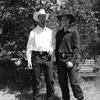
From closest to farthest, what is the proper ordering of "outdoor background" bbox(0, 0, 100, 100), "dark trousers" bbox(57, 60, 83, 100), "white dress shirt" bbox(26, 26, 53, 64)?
"dark trousers" bbox(57, 60, 83, 100) → "white dress shirt" bbox(26, 26, 53, 64) → "outdoor background" bbox(0, 0, 100, 100)

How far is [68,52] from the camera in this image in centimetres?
541

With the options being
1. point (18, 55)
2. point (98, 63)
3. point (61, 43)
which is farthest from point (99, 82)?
point (61, 43)

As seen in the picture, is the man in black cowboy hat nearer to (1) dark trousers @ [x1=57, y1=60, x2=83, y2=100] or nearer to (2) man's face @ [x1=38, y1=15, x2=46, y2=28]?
(1) dark trousers @ [x1=57, y1=60, x2=83, y2=100]

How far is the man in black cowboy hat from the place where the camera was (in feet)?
17.4

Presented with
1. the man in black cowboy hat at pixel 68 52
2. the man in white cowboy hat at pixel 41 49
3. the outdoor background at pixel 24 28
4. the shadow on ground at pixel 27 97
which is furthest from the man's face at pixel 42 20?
the shadow on ground at pixel 27 97

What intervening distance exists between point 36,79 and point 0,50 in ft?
8.04

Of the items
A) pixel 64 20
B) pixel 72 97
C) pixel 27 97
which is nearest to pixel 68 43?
pixel 64 20

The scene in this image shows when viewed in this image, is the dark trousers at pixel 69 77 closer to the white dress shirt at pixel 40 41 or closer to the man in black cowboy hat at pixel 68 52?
the man in black cowboy hat at pixel 68 52

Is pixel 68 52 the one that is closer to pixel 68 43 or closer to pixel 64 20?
pixel 68 43

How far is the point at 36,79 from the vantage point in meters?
5.59

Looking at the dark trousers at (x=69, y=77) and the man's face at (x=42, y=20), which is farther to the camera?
the man's face at (x=42, y=20)

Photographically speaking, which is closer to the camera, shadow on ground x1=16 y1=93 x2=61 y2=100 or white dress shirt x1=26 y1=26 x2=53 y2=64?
white dress shirt x1=26 y1=26 x2=53 y2=64

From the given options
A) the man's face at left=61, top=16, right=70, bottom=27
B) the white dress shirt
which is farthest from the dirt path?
the man's face at left=61, top=16, right=70, bottom=27

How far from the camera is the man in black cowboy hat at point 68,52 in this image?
17.4ft
